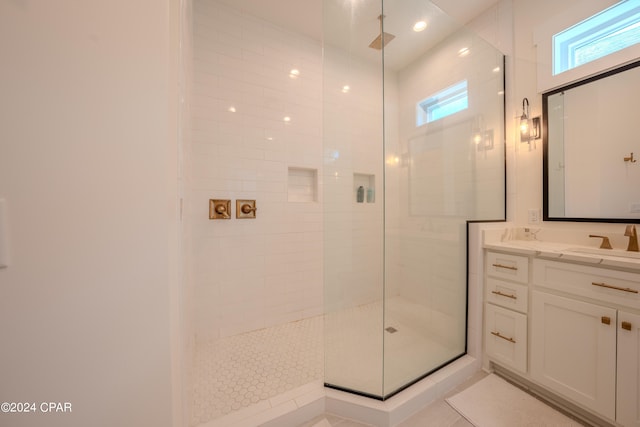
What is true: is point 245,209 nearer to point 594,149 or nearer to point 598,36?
point 594,149

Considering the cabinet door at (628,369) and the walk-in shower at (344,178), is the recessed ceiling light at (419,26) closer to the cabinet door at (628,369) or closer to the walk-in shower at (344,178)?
the walk-in shower at (344,178)

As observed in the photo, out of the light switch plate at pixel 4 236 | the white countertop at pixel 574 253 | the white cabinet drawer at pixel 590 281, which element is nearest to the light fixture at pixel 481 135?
the white countertop at pixel 574 253

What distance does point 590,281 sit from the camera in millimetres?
1142

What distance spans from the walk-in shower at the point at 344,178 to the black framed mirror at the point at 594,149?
1.04ft

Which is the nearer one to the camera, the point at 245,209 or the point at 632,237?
the point at 632,237

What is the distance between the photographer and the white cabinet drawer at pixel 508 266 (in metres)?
1.41

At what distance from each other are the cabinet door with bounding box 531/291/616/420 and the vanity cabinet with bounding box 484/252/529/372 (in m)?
0.06

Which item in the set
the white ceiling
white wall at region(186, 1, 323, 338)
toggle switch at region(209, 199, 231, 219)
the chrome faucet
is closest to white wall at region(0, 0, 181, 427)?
white wall at region(186, 1, 323, 338)

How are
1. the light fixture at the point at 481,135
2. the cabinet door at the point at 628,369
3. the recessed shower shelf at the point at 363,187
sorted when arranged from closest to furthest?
1. the cabinet door at the point at 628,369
2. the recessed shower shelf at the point at 363,187
3. the light fixture at the point at 481,135

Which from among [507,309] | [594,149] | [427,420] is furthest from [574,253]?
[427,420]

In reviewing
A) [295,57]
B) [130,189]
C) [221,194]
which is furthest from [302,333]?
[295,57]

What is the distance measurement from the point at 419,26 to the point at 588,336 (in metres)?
2.43

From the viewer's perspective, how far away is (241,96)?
196 cm

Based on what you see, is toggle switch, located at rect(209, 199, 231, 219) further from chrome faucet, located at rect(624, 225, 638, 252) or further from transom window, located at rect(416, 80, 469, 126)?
chrome faucet, located at rect(624, 225, 638, 252)
